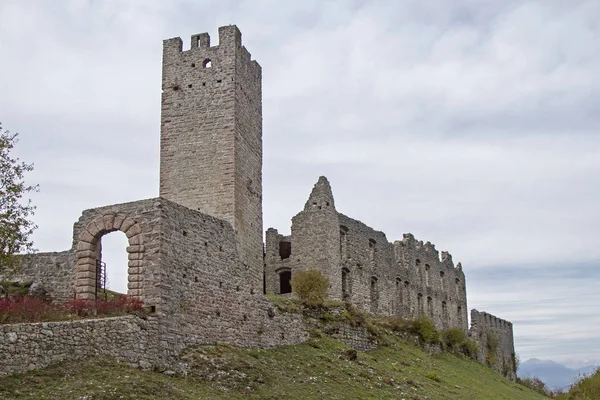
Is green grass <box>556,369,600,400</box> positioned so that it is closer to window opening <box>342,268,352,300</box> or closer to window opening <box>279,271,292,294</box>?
window opening <box>342,268,352,300</box>

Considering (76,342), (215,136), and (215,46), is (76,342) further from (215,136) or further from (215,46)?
(215,46)

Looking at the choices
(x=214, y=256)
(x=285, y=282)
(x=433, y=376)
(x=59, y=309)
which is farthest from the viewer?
(x=285, y=282)

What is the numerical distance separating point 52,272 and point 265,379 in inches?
280

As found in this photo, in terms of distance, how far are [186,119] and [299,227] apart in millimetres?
9373

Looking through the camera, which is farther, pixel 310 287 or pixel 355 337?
pixel 310 287

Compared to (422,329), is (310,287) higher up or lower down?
higher up

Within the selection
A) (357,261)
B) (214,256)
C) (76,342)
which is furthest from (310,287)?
(76,342)

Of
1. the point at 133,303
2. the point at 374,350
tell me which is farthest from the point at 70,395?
the point at 374,350

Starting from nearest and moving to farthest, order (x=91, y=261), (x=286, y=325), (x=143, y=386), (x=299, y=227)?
(x=143, y=386)
(x=91, y=261)
(x=286, y=325)
(x=299, y=227)

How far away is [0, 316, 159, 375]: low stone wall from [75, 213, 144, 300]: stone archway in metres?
1.44

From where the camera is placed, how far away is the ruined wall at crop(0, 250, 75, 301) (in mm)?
22328

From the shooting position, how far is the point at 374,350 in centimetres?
3219

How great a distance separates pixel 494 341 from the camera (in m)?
58.9

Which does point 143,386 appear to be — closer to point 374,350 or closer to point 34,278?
point 34,278
